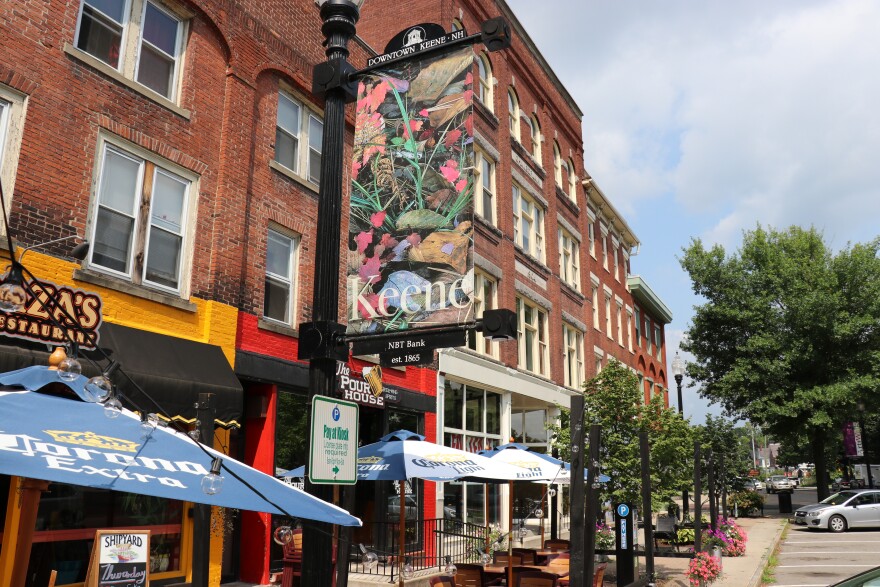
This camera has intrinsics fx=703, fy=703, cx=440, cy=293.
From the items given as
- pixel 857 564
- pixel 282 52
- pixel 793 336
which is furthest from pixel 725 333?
pixel 282 52

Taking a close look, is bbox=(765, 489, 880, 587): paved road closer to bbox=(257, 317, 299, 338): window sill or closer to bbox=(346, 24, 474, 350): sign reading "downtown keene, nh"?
bbox=(257, 317, 299, 338): window sill

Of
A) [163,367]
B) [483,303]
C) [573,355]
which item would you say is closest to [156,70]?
[163,367]

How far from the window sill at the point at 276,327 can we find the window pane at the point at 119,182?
310 centimetres

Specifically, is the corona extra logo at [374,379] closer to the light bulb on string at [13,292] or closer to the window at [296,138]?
the window at [296,138]

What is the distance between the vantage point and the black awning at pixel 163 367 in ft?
29.7

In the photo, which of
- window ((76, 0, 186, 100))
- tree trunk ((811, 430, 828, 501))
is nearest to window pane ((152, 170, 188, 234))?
window ((76, 0, 186, 100))

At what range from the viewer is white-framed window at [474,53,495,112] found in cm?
2344

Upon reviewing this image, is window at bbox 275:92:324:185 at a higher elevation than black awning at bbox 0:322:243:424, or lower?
higher

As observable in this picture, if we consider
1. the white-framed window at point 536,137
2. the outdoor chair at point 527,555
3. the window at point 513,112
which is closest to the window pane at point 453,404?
the outdoor chair at point 527,555

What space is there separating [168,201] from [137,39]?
2.74m

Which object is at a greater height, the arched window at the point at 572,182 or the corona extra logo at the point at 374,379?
the arched window at the point at 572,182

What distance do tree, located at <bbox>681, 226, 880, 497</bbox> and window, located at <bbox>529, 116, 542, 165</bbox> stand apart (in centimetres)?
1285

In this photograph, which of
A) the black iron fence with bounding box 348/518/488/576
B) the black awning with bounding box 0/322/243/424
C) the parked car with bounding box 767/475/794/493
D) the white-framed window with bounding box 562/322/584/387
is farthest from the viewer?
the parked car with bounding box 767/475/794/493

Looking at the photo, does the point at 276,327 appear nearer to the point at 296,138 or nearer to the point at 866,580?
the point at 296,138
